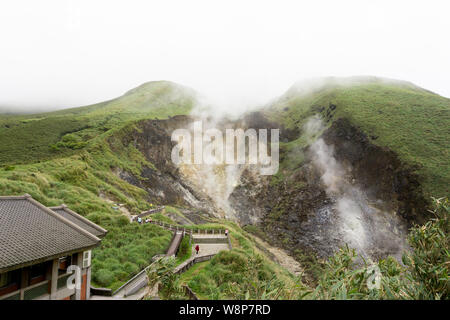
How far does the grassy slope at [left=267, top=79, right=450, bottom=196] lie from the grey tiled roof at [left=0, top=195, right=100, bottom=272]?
39322 millimetres

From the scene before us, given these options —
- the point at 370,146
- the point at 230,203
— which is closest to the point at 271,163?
the point at 230,203

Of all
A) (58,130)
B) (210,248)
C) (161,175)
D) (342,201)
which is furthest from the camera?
(161,175)

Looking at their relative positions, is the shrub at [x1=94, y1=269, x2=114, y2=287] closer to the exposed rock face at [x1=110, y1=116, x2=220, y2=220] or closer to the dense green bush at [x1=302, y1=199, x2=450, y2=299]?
the dense green bush at [x1=302, y1=199, x2=450, y2=299]

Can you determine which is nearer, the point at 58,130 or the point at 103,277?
the point at 103,277

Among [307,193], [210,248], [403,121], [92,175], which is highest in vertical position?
[403,121]

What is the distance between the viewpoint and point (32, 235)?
31.1 feet

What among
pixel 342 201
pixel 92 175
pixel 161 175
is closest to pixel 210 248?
pixel 92 175

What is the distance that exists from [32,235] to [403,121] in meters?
56.0

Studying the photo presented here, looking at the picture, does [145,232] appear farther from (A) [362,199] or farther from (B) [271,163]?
(B) [271,163]

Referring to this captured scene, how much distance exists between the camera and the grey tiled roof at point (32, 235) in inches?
323

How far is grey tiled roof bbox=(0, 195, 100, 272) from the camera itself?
8194mm

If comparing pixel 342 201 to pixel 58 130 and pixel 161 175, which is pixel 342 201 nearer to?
pixel 161 175

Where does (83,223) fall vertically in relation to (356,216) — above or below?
above
